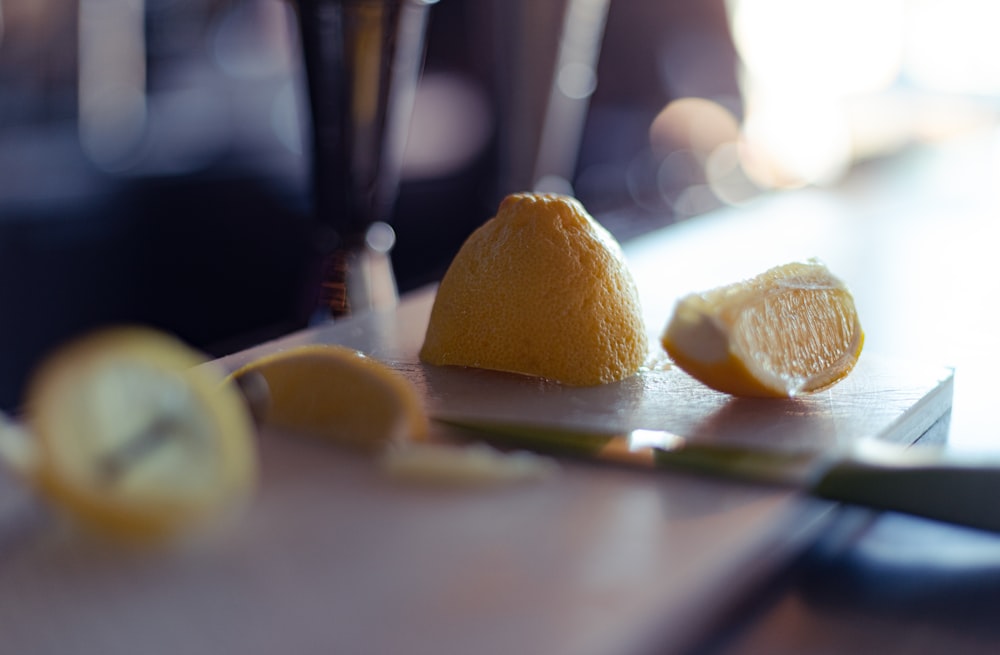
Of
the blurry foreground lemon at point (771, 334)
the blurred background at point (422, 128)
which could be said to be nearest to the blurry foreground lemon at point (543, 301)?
the blurry foreground lemon at point (771, 334)

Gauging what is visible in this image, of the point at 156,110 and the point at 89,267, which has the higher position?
the point at 156,110

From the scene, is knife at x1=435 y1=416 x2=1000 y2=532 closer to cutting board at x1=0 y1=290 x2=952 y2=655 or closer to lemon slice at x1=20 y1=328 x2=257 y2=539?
cutting board at x1=0 y1=290 x2=952 y2=655

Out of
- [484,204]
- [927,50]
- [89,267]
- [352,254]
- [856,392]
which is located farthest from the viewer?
[927,50]

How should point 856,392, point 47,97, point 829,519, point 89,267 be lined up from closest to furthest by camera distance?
point 829,519 < point 856,392 < point 89,267 < point 47,97

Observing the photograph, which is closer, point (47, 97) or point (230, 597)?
point (230, 597)

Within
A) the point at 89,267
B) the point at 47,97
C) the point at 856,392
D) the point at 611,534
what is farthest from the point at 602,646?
the point at 47,97

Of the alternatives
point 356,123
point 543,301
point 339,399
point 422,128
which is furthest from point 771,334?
point 422,128

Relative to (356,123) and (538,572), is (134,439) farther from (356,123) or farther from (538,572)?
(356,123)

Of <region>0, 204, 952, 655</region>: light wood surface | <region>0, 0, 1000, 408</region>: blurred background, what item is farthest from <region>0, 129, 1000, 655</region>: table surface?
<region>0, 0, 1000, 408</region>: blurred background

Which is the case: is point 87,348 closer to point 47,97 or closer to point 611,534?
point 611,534
